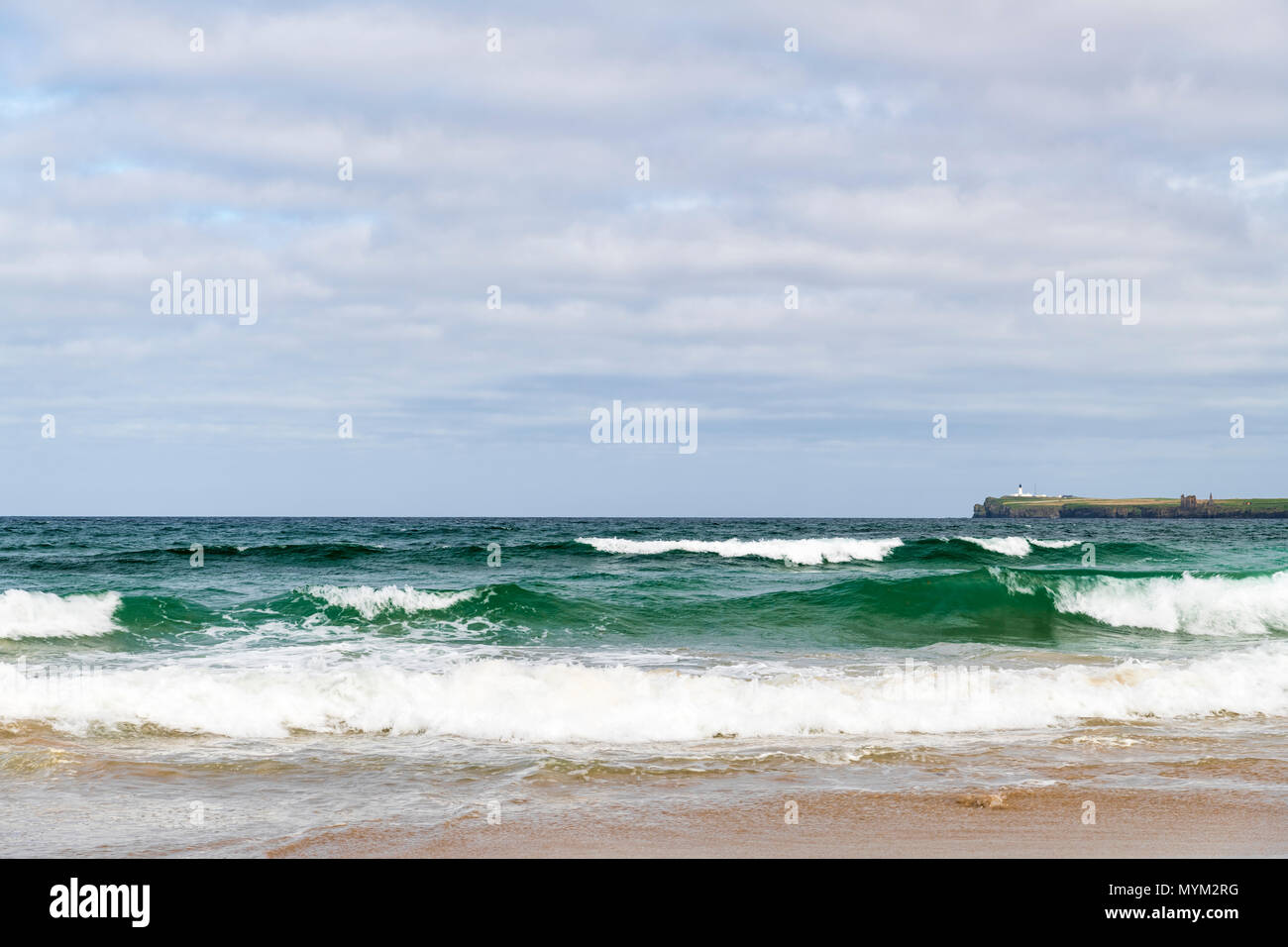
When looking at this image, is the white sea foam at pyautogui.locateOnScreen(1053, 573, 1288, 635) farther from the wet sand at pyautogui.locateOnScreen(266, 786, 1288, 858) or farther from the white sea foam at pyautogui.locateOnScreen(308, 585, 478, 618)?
the wet sand at pyautogui.locateOnScreen(266, 786, 1288, 858)

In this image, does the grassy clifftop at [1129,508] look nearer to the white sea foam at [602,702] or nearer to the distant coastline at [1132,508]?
the distant coastline at [1132,508]

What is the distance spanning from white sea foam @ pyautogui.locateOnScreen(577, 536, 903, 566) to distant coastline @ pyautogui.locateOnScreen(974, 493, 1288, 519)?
97.1 m

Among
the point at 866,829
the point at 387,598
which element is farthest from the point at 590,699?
the point at 387,598

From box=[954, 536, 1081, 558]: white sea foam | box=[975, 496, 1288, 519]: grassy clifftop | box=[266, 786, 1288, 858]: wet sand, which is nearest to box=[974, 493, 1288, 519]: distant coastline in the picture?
box=[975, 496, 1288, 519]: grassy clifftop

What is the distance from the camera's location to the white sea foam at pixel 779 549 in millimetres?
38656

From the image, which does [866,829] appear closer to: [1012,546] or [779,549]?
[779,549]

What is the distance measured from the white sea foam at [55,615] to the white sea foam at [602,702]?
5.66m

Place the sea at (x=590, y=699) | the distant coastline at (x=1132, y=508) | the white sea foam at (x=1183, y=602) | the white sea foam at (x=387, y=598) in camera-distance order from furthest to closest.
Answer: the distant coastline at (x=1132, y=508) < the white sea foam at (x=1183, y=602) < the white sea foam at (x=387, y=598) < the sea at (x=590, y=699)

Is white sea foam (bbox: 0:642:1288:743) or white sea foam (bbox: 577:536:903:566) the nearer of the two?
white sea foam (bbox: 0:642:1288:743)

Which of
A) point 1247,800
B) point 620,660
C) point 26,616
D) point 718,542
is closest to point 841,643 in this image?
point 620,660

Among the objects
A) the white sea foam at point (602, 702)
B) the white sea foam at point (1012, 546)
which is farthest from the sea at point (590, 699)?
the white sea foam at point (1012, 546)

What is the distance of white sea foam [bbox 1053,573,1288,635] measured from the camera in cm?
1959

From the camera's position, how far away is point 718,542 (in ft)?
147
